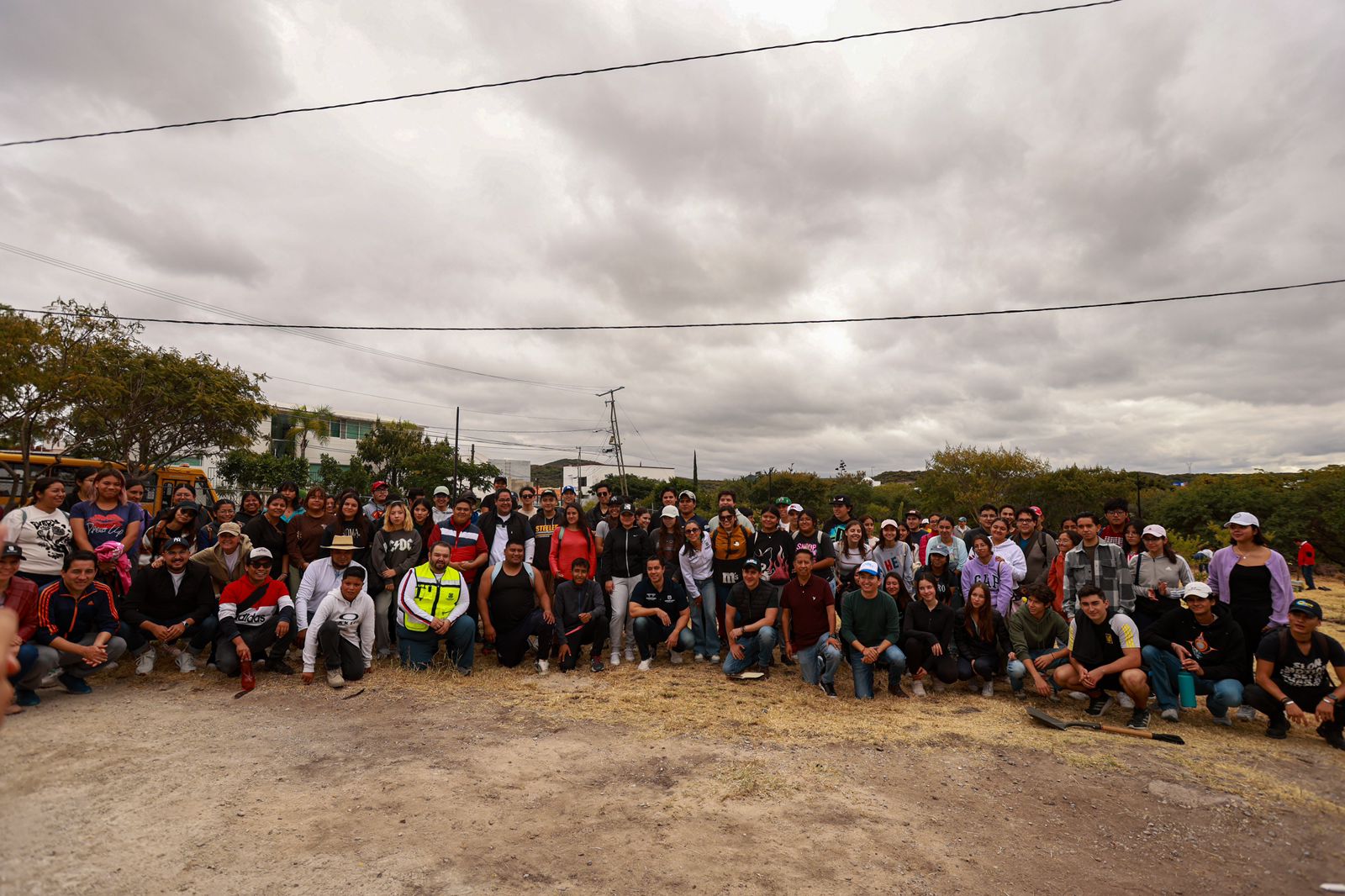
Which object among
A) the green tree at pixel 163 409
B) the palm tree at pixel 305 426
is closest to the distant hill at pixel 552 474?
the palm tree at pixel 305 426

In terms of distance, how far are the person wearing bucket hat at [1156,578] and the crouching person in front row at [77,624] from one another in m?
9.95

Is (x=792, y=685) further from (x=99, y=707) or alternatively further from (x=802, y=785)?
(x=99, y=707)

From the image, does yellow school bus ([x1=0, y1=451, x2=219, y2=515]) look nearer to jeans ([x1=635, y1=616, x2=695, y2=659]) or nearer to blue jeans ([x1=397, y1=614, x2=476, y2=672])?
blue jeans ([x1=397, y1=614, x2=476, y2=672])

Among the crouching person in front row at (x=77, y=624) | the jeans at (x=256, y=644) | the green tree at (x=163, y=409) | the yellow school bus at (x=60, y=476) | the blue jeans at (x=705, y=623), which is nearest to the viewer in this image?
the crouching person in front row at (x=77, y=624)

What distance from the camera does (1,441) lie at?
19219 millimetres

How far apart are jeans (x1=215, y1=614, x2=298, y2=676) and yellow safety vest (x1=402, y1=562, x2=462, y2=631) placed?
117cm

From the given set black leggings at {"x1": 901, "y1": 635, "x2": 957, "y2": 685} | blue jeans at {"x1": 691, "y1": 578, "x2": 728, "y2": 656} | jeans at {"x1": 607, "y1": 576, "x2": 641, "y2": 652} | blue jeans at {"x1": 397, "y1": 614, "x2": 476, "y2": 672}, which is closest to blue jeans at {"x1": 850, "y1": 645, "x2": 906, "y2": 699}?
black leggings at {"x1": 901, "y1": 635, "x2": 957, "y2": 685}

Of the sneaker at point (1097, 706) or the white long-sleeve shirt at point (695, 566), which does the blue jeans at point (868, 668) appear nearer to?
the sneaker at point (1097, 706)

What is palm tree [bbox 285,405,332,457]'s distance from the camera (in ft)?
144

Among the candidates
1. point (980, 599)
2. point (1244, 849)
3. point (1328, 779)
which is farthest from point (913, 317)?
point (1244, 849)

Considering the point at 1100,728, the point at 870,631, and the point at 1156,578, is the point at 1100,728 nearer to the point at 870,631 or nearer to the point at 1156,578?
the point at 1156,578

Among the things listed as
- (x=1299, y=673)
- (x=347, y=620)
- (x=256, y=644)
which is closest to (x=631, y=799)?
(x=347, y=620)

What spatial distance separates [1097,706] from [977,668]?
1.05m

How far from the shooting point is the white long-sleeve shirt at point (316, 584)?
677 cm
